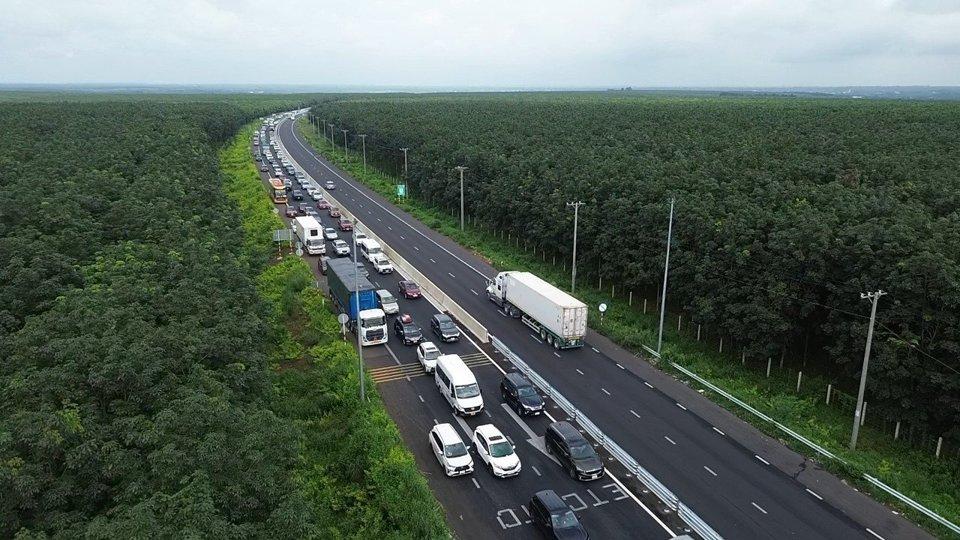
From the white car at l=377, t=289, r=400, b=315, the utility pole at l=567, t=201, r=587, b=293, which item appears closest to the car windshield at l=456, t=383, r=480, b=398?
the white car at l=377, t=289, r=400, b=315

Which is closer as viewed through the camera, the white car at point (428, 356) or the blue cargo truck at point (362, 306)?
the white car at point (428, 356)

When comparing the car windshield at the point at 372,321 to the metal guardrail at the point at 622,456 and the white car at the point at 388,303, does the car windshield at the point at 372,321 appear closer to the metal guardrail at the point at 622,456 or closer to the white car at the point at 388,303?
the white car at the point at 388,303

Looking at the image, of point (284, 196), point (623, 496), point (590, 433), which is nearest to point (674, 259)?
point (590, 433)

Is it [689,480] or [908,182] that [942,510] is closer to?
[689,480]

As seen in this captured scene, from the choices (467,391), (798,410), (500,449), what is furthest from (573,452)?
(798,410)

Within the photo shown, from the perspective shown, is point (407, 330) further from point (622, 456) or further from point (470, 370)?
point (622, 456)

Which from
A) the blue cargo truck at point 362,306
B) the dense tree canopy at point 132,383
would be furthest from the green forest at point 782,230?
the dense tree canopy at point 132,383

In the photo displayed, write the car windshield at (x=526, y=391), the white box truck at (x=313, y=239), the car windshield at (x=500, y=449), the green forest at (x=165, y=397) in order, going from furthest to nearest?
the white box truck at (x=313, y=239)
the car windshield at (x=526, y=391)
the car windshield at (x=500, y=449)
the green forest at (x=165, y=397)
